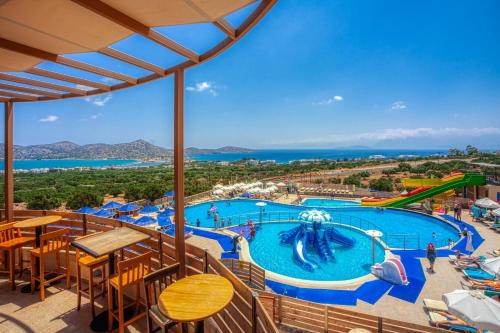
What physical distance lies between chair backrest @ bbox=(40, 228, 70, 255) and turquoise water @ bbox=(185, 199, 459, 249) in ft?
34.1

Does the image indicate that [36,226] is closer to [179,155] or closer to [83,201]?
[179,155]

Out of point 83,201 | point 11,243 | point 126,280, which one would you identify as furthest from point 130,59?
point 83,201

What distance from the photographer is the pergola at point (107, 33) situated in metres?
1.89

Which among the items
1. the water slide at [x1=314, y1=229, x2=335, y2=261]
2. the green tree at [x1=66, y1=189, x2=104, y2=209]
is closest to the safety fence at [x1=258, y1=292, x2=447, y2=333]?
the water slide at [x1=314, y1=229, x2=335, y2=261]

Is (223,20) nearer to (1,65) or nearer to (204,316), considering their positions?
(204,316)

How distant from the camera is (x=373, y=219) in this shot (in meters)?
16.1

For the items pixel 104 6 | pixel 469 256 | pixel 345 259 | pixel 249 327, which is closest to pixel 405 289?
pixel 345 259

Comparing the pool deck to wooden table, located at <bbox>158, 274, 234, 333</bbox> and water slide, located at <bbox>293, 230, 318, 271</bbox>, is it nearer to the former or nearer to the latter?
water slide, located at <bbox>293, 230, 318, 271</bbox>

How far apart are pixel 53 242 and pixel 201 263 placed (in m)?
2.80

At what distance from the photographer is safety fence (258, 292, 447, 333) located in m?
4.27

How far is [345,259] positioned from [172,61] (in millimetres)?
10078

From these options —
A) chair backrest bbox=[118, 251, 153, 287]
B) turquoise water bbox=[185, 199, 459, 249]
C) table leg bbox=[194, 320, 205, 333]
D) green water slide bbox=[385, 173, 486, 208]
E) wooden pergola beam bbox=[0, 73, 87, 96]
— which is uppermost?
wooden pergola beam bbox=[0, 73, 87, 96]

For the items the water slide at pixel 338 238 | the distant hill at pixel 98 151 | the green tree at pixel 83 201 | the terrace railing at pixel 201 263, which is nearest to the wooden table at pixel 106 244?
the terrace railing at pixel 201 263

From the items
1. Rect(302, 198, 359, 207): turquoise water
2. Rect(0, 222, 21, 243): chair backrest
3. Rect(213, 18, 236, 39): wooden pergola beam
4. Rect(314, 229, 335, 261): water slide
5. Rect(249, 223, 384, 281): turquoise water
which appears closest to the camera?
Rect(213, 18, 236, 39): wooden pergola beam
